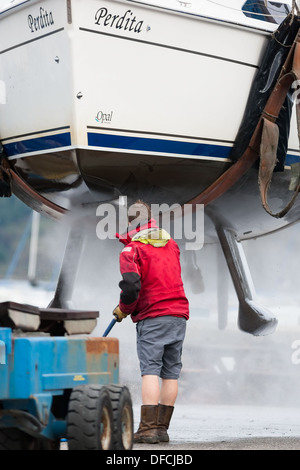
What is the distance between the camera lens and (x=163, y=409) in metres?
6.48

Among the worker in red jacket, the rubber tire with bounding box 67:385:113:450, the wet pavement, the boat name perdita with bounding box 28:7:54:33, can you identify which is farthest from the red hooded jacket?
the boat name perdita with bounding box 28:7:54:33

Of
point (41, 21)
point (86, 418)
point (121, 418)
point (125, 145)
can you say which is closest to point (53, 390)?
point (86, 418)

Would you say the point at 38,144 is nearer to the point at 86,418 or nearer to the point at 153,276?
the point at 153,276

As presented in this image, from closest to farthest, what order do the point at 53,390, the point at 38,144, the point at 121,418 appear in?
the point at 53,390 < the point at 121,418 < the point at 38,144

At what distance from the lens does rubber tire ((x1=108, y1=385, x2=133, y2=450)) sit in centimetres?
479

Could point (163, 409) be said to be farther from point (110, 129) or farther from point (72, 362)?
point (110, 129)

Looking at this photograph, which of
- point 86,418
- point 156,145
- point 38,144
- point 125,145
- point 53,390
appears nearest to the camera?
point 86,418

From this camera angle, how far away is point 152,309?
6.30 meters

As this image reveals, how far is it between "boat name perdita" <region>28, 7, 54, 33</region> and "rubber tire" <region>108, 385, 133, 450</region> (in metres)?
3.28

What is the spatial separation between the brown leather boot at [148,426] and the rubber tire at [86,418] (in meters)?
1.60

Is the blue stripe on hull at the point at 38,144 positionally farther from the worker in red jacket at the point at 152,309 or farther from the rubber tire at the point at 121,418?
the rubber tire at the point at 121,418

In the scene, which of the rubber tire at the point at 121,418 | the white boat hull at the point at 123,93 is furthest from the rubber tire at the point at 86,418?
the white boat hull at the point at 123,93

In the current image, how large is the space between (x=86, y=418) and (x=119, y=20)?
3.59m

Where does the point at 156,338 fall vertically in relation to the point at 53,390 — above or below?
above
